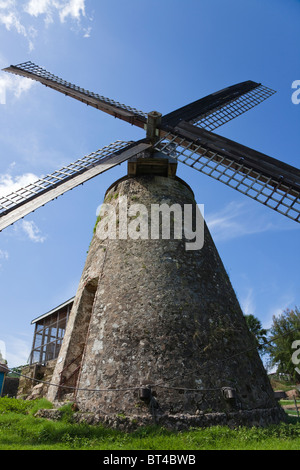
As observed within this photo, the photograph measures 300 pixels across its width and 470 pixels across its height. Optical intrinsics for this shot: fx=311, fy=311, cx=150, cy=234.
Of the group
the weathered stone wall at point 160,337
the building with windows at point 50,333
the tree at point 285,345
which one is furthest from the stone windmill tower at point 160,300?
the tree at point 285,345

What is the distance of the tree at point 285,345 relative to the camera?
27391 millimetres

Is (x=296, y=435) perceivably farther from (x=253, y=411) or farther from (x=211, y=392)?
(x=211, y=392)

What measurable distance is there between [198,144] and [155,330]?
5.44 m

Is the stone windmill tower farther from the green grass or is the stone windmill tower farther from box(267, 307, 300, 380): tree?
box(267, 307, 300, 380): tree

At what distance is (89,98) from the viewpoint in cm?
1173

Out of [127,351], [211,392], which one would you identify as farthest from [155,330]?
[211,392]

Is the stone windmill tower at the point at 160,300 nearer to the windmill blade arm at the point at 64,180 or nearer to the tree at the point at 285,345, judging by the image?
the windmill blade arm at the point at 64,180

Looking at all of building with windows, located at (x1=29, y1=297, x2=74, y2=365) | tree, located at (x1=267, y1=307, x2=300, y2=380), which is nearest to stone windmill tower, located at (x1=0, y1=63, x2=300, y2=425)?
building with windows, located at (x1=29, y1=297, x2=74, y2=365)

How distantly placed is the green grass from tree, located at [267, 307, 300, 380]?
2357cm

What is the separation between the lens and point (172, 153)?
9.33 meters

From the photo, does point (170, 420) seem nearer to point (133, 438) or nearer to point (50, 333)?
point (133, 438)

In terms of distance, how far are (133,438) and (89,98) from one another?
11.0 metres

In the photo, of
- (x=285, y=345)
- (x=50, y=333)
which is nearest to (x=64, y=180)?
(x=50, y=333)
